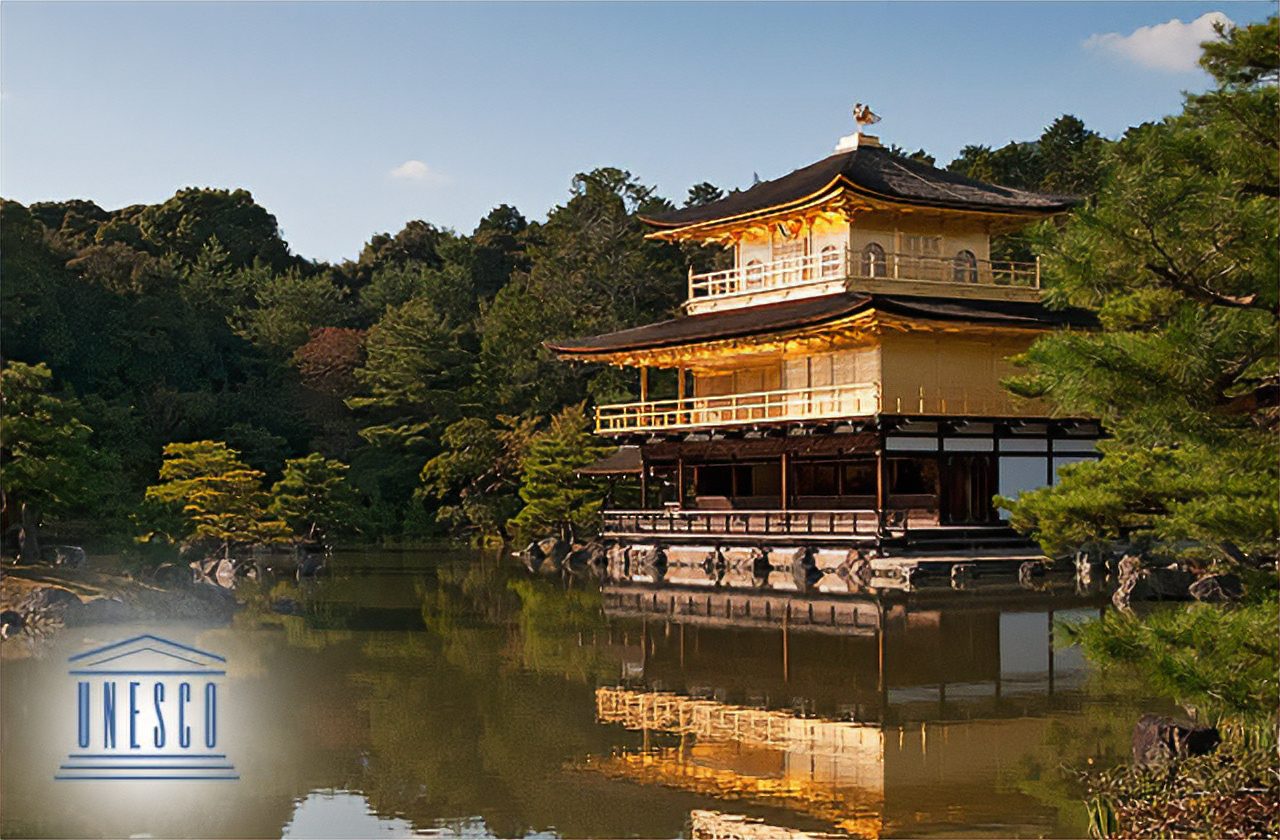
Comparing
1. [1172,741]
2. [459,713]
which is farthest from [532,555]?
[1172,741]

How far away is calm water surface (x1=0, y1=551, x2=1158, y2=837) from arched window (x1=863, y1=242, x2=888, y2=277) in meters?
11.8

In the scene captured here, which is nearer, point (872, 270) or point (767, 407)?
point (767, 407)

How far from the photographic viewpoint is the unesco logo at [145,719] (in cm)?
930

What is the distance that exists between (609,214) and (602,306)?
3.34 meters

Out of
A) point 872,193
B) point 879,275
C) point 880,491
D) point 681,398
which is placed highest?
point 872,193

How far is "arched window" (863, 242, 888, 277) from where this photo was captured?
28844mm

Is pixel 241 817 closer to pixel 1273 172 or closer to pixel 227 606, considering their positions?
pixel 1273 172

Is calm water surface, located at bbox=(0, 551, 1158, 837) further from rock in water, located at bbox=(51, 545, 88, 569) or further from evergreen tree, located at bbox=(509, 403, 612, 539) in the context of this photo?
evergreen tree, located at bbox=(509, 403, 612, 539)

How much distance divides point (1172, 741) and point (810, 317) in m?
19.0

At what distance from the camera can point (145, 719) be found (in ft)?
33.3

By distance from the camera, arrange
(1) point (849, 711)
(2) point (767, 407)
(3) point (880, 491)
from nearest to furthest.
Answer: (1) point (849, 711) → (3) point (880, 491) → (2) point (767, 407)

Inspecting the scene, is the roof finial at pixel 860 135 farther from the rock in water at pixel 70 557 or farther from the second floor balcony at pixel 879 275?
the rock in water at pixel 70 557

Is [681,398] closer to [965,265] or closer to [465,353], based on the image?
[965,265]

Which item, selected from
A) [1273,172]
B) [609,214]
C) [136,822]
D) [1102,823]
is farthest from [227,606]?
[609,214]
